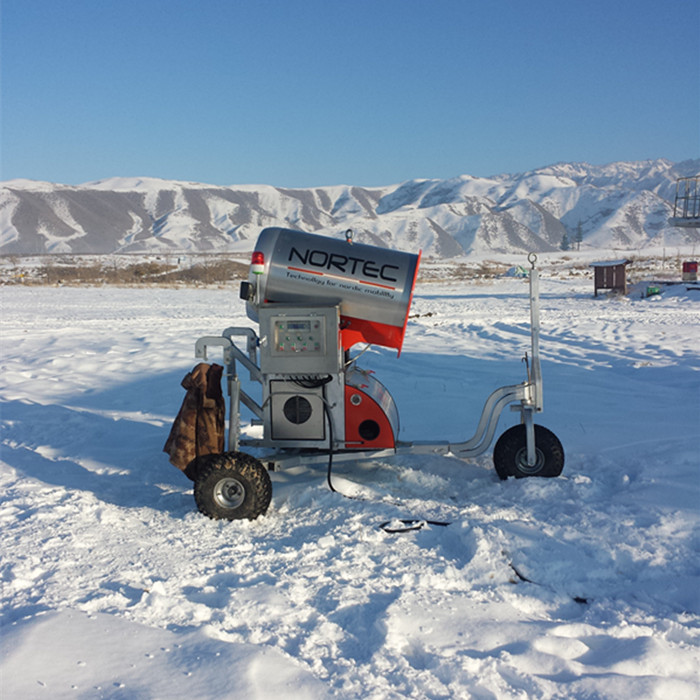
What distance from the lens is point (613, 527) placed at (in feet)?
13.7

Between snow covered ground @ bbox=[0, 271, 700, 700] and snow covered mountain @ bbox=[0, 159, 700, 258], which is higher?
snow covered mountain @ bbox=[0, 159, 700, 258]

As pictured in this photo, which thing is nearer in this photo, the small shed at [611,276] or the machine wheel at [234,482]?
the machine wheel at [234,482]

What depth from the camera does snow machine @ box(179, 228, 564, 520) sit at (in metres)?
4.58

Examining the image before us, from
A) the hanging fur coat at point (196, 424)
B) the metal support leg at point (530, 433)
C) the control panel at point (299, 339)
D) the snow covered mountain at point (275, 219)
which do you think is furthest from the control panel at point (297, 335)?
the snow covered mountain at point (275, 219)

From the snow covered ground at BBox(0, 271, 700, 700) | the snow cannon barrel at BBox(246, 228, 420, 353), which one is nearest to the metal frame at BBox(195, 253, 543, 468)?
the snow covered ground at BBox(0, 271, 700, 700)

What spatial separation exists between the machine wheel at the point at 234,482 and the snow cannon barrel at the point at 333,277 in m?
1.14

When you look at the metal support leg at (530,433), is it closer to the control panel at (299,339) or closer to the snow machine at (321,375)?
the snow machine at (321,375)

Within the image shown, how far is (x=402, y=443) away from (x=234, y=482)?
1419 millimetres

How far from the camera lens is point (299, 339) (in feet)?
15.6

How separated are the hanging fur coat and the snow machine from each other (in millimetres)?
85

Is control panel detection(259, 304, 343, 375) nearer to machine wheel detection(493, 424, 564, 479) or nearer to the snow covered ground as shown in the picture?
the snow covered ground

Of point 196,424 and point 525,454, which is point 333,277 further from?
point 525,454

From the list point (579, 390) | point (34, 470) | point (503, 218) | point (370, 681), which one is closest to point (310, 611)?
point (370, 681)

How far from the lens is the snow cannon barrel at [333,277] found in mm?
4785
